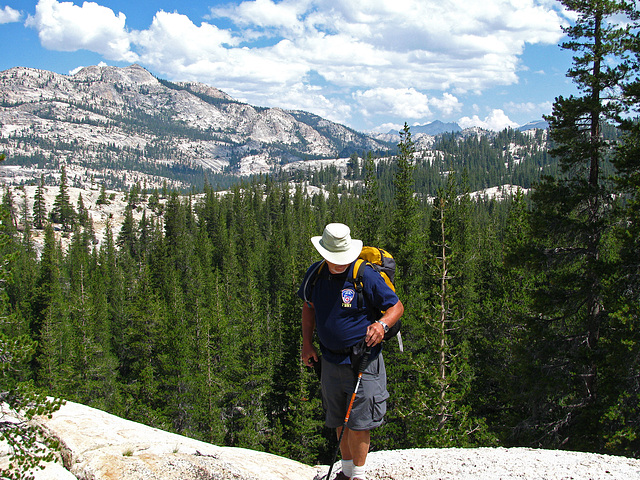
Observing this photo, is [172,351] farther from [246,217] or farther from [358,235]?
[246,217]

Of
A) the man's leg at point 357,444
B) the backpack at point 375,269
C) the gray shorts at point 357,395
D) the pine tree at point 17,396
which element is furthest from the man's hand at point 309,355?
the pine tree at point 17,396

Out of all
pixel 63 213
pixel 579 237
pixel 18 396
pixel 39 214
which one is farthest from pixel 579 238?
pixel 39 214

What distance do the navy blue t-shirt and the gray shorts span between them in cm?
20

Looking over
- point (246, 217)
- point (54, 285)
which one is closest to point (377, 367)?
point (54, 285)

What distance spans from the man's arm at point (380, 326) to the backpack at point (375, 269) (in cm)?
15

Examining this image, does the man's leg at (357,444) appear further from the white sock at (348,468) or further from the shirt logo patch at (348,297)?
the shirt logo patch at (348,297)

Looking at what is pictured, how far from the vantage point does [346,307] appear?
4867 millimetres

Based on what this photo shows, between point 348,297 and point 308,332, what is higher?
point 348,297

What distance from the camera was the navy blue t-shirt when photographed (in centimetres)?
485

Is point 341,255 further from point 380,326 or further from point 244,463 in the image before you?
point 244,463

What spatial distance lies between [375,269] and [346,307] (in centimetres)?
59

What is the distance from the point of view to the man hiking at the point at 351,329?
15.9 feet

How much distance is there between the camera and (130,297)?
48188 mm

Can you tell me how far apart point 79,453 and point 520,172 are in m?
216
